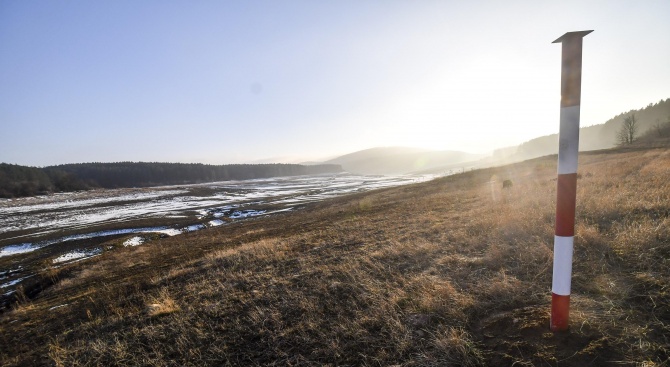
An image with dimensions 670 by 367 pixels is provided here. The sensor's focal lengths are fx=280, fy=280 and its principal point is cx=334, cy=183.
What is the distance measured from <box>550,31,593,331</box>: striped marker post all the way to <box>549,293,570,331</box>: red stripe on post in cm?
20

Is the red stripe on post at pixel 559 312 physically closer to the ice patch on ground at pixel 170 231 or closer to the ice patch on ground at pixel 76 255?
the ice patch on ground at pixel 76 255

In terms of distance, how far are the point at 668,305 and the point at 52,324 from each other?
12.0 metres

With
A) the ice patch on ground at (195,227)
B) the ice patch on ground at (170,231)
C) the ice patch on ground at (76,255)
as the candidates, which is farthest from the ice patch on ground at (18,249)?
the ice patch on ground at (195,227)

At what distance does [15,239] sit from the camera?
25609 millimetres

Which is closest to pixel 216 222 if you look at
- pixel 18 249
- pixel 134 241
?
pixel 134 241

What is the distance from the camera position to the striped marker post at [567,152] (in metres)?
2.55

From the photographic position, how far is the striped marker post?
2.55m

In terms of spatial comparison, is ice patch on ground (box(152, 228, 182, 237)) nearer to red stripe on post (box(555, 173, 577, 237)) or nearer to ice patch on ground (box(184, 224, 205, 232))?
ice patch on ground (box(184, 224, 205, 232))

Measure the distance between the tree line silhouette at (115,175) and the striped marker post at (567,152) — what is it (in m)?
103

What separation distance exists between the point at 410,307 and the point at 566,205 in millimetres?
2772

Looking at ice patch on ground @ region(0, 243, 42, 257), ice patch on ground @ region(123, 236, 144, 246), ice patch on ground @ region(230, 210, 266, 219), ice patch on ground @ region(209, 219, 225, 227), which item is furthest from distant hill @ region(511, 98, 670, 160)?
ice patch on ground @ region(0, 243, 42, 257)

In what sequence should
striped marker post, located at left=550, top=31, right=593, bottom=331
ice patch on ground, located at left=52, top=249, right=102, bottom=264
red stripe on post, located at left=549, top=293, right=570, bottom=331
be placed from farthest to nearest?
1. ice patch on ground, located at left=52, top=249, right=102, bottom=264
2. red stripe on post, located at left=549, top=293, right=570, bottom=331
3. striped marker post, located at left=550, top=31, right=593, bottom=331

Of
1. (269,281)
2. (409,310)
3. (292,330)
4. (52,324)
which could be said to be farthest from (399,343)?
(52,324)

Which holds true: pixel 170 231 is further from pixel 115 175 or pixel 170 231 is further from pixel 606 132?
pixel 606 132
